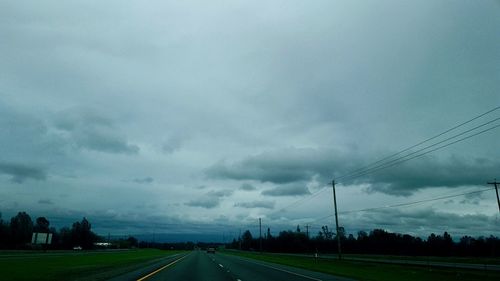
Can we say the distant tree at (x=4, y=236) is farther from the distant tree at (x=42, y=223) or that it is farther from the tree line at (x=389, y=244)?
the tree line at (x=389, y=244)

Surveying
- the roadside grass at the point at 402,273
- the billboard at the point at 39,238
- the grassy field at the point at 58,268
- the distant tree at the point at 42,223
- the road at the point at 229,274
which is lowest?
the roadside grass at the point at 402,273

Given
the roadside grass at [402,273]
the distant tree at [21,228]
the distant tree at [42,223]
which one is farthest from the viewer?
the distant tree at [42,223]

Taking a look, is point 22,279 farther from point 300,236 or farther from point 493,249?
point 300,236

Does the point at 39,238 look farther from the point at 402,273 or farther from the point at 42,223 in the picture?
the point at 402,273

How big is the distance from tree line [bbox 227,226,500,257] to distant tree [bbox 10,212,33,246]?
8444 cm

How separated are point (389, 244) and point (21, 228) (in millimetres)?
136629

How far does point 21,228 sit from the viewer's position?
165125 millimetres

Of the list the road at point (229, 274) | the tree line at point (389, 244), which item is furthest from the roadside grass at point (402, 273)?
A: the tree line at point (389, 244)

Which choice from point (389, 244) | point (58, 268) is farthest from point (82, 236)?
point (58, 268)

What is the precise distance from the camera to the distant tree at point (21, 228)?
5902 inches

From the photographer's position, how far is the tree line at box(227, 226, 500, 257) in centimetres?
12044

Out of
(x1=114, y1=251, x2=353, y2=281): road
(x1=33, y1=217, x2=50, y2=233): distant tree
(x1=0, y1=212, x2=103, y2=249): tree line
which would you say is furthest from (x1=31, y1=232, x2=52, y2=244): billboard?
(x1=114, y1=251, x2=353, y2=281): road

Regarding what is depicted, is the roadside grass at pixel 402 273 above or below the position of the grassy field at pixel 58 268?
below

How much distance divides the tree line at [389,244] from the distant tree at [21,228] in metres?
84.4
